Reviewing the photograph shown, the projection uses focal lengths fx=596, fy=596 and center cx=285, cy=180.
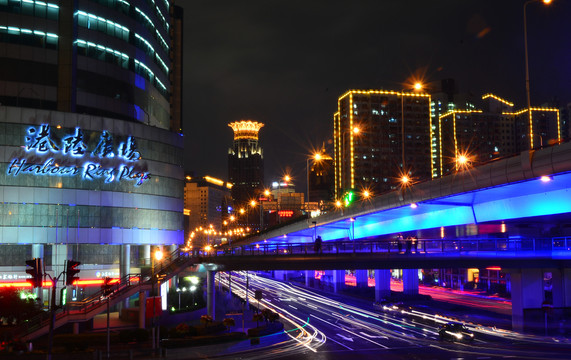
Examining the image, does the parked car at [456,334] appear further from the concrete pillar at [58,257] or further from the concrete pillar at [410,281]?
the concrete pillar at [410,281]

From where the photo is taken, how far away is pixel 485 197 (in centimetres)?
4812

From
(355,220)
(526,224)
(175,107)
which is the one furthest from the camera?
(175,107)

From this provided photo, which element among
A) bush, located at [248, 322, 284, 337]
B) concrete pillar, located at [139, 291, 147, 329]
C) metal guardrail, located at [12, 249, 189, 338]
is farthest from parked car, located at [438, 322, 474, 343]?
concrete pillar, located at [139, 291, 147, 329]

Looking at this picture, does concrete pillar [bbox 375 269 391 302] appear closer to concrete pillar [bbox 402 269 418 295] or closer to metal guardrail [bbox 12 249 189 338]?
concrete pillar [bbox 402 269 418 295]

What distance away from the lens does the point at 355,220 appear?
77.8 meters

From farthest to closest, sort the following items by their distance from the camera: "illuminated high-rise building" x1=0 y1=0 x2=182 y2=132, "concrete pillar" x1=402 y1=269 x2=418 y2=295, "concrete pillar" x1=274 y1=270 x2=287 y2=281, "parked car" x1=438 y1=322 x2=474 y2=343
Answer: "concrete pillar" x1=274 y1=270 x2=287 y2=281 < "concrete pillar" x1=402 y1=269 x2=418 y2=295 < "illuminated high-rise building" x1=0 y1=0 x2=182 y2=132 < "parked car" x1=438 y1=322 x2=474 y2=343

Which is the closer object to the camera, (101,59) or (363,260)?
A: (363,260)

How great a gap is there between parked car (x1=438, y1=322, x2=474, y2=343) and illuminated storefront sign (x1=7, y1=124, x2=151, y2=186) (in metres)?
36.8

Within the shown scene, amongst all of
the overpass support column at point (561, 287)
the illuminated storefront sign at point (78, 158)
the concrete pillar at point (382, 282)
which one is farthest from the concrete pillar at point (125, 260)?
the overpass support column at point (561, 287)

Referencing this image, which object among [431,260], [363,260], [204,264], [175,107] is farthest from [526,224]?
[175,107]

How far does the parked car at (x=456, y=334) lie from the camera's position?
45375 mm

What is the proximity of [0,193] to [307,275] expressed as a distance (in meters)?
76.6

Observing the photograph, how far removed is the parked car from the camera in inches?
1786

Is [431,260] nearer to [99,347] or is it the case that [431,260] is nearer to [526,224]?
[526,224]
